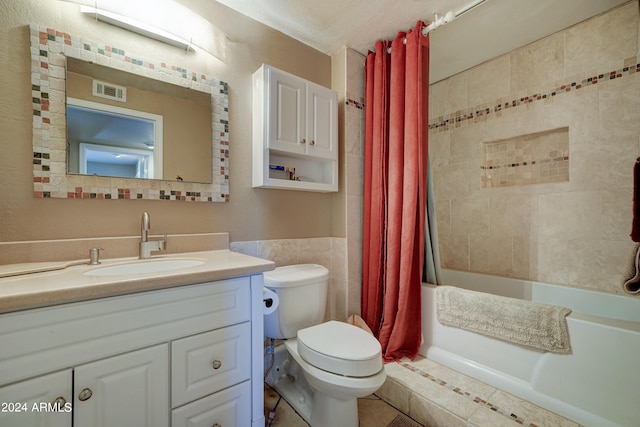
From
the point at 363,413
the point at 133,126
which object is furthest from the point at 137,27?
the point at 363,413

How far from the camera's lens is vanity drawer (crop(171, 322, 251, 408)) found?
93 centimetres

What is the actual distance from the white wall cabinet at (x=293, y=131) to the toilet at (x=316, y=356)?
61 cm

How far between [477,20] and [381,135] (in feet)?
3.14

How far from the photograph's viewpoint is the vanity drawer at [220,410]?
37.3 inches

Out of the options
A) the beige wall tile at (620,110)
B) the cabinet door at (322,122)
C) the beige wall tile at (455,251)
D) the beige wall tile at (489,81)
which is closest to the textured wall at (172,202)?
the cabinet door at (322,122)

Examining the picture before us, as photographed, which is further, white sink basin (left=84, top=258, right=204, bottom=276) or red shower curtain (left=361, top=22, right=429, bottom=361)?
red shower curtain (left=361, top=22, right=429, bottom=361)

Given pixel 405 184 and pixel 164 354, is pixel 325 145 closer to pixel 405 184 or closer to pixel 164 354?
pixel 405 184

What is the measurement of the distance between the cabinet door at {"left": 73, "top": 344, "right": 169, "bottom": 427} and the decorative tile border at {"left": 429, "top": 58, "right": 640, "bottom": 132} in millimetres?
2794

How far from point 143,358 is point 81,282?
31 centimetres

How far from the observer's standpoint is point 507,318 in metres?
1.42

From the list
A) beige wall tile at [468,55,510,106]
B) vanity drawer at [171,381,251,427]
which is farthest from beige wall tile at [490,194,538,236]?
vanity drawer at [171,381,251,427]

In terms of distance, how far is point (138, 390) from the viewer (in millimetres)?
855

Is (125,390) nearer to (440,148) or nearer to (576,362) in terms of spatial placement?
(576,362)

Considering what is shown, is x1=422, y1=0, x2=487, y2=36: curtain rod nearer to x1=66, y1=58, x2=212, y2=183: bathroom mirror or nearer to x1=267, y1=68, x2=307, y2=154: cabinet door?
x1=267, y1=68, x2=307, y2=154: cabinet door
